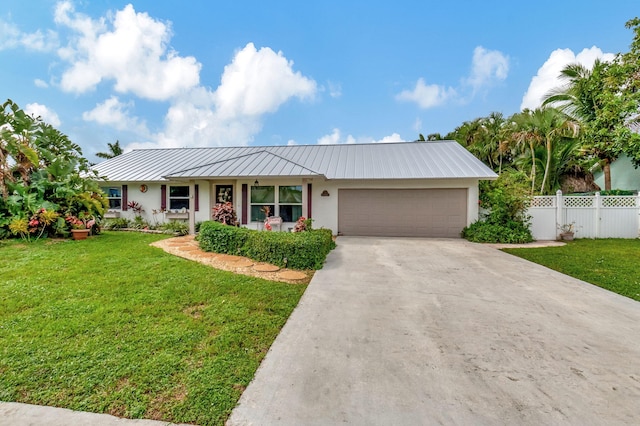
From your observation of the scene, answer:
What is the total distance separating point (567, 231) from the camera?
9.68 meters

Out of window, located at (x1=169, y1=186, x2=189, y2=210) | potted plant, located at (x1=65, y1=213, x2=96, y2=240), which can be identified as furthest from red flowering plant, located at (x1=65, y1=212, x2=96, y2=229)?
window, located at (x1=169, y1=186, x2=189, y2=210)

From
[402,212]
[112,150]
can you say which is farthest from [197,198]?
[112,150]

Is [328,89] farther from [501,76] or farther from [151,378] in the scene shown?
[151,378]

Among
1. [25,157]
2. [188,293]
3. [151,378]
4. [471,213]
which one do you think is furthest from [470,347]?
[25,157]

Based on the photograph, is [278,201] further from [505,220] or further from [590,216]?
[590,216]

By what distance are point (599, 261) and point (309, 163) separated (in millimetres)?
9719

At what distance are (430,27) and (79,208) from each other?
1469cm

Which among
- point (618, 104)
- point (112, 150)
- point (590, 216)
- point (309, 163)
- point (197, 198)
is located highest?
point (112, 150)

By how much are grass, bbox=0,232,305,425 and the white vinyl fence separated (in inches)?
397

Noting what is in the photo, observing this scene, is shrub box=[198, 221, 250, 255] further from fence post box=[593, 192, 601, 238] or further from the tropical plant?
fence post box=[593, 192, 601, 238]

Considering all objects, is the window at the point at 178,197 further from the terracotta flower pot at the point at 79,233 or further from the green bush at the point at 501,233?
the green bush at the point at 501,233

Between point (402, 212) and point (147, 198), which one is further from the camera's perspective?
point (147, 198)

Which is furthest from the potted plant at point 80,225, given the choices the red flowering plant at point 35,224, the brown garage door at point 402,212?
the brown garage door at point 402,212

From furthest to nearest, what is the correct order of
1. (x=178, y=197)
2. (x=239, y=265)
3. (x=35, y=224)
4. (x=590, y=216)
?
(x=178, y=197)
(x=590, y=216)
(x=35, y=224)
(x=239, y=265)
